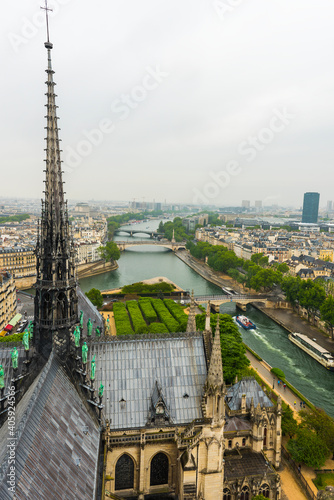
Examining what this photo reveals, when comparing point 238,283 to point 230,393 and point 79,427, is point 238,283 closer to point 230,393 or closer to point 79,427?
point 230,393

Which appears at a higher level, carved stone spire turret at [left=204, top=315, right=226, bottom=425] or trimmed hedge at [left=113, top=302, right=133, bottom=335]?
carved stone spire turret at [left=204, top=315, right=226, bottom=425]

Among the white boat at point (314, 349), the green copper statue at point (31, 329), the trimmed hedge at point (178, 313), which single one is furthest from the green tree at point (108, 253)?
the green copper statue at point (31, 329)

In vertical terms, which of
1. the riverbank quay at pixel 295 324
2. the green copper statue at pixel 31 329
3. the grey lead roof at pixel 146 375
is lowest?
the riverbank quay at pixel 295 324

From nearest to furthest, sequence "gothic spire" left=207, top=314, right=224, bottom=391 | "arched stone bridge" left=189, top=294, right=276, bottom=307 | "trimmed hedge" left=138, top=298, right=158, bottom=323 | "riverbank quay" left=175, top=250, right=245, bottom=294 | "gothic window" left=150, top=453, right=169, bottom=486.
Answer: "gothic spire" left=207, top=314, right=224, bottom=391 → "gothic window" left=150, top=453, right=169, bottom=486 → "trimmed hedge" left=138, top=298, right=158, bottom=323 → "arched stone bridge" left=189, top=294, right=276, bottom=307 → "riverbank quay" left=175, top=250, right=245, bottom=294

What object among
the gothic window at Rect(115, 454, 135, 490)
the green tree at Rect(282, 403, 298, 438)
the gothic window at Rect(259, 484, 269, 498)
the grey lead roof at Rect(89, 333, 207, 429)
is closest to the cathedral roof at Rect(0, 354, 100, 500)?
the grey lead roof at Rect(89, 333, 207, 429)

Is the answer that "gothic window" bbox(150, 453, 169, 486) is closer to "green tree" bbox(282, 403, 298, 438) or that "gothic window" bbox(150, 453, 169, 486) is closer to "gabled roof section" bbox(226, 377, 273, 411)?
"gabled roof section" bbox(226, 377, 273, 411)

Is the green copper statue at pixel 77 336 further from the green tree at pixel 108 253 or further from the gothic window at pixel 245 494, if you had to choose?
the green tree at pixel 108 253

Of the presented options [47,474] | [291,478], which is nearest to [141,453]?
[47,474]
